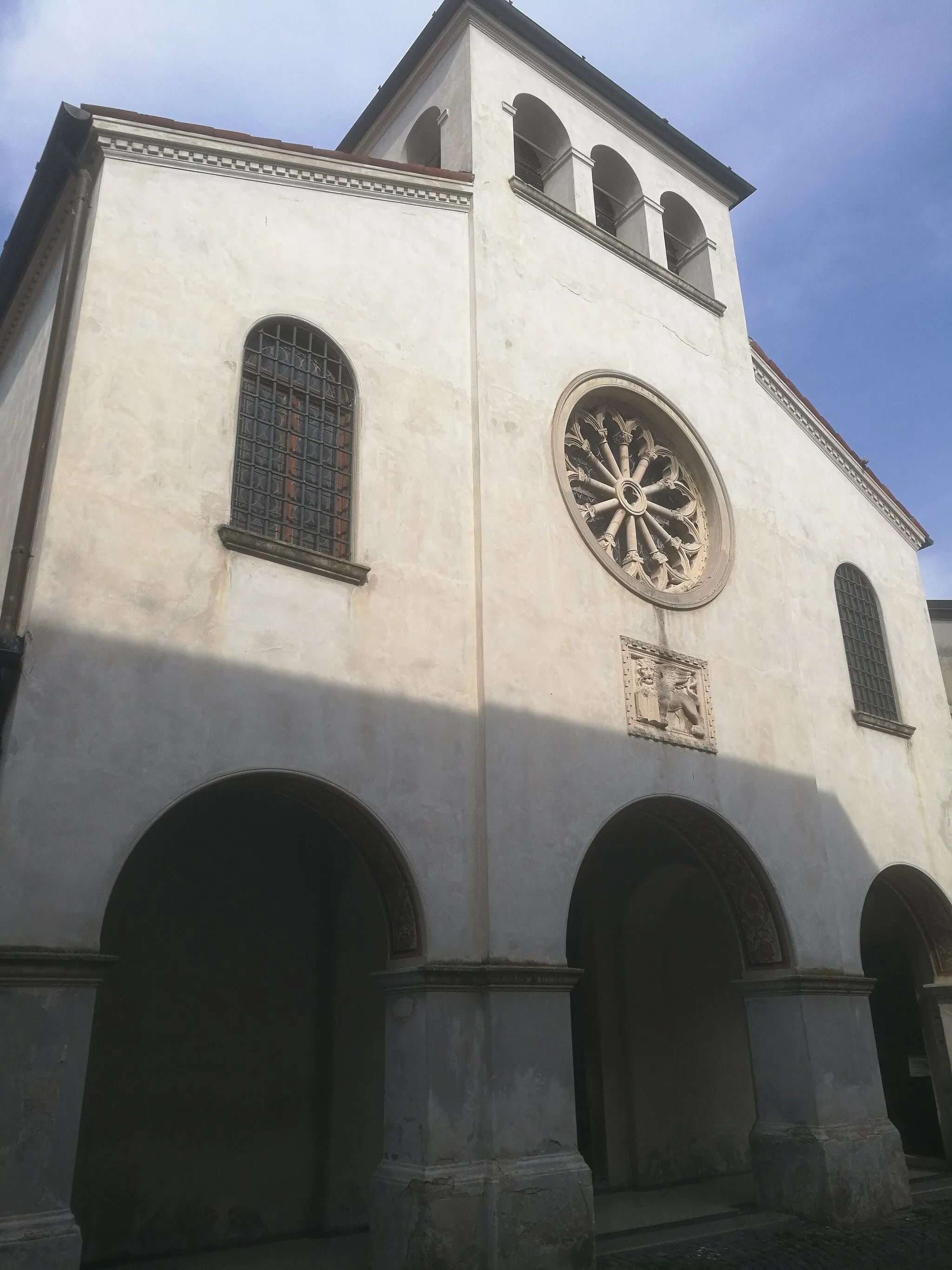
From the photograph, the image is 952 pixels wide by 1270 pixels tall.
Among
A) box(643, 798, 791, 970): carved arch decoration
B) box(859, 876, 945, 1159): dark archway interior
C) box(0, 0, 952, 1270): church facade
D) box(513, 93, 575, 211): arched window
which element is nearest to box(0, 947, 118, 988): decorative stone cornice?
box(0, 0, 952, 1270): church facade

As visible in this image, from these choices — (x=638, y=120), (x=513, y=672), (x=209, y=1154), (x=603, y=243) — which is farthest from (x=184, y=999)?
(x=638, y=120)

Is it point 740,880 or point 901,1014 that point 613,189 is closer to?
point 740,880

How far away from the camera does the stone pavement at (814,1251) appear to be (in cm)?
791

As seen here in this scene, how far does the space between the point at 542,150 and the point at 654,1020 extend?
1080 centimetres

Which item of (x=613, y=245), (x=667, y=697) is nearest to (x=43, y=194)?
(x=613, y=245)

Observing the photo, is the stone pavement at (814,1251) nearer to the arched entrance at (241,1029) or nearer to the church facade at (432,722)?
the church facade at (432,722)

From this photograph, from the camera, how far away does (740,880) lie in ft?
34.1

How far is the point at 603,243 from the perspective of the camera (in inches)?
476

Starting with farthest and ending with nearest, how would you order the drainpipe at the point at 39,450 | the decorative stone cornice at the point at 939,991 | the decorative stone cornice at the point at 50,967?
1. the decorative stone cornice at the point at 939,991
2. the drainpipe at the point at 39,450
3. the decorative stone cornice at the point at 50,967

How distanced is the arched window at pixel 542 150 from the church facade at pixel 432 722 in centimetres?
6

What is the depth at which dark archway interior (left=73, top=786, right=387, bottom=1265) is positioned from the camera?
855 centimetres

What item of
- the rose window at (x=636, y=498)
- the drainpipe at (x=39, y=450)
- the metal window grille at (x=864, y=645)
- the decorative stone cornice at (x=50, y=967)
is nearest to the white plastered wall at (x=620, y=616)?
the metal window grille at (x=864, y=645)

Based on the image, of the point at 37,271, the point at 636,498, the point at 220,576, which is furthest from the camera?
the point at 636,498

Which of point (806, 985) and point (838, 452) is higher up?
point (838, 452)
